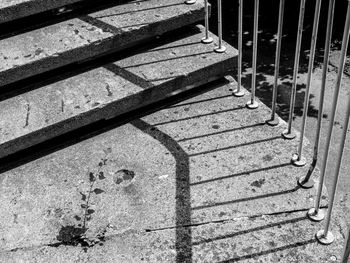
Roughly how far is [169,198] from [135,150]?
1.49 feet

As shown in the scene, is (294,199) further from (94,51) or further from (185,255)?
(94,51)

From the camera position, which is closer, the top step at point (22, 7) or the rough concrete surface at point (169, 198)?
the rough concrete surface at point (169, 198)

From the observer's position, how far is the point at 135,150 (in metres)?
2.74

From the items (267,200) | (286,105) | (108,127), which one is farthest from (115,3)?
(286,105)

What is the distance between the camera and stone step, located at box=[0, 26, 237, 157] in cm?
269

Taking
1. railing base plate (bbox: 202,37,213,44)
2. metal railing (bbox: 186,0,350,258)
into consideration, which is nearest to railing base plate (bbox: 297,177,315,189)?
metal railing (bbox: 186,0,350,258)

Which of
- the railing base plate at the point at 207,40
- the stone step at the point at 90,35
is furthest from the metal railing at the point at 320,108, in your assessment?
the stone step at the point at 90,35

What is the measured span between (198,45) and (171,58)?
0.26 metres

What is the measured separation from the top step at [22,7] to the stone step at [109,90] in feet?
1.79

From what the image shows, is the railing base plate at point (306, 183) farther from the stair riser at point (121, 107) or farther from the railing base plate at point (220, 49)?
the railing base plate at point (220, 49)

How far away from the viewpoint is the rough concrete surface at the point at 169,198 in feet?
7.16

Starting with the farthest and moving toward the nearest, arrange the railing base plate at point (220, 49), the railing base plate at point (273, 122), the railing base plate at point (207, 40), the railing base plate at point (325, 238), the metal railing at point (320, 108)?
the railing base plate at point (207, 40), the railing base plate at point (220, 49), the railing base plate at point (273, 122), the railing base plate at point (325, 238), the metal railing at point (320, 108)

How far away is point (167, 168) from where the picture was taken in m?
2.60

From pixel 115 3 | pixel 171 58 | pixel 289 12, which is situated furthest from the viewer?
pixel 289 12
